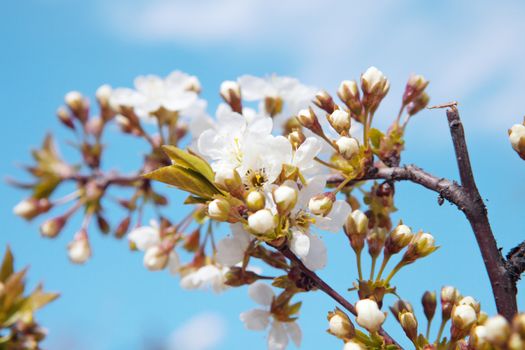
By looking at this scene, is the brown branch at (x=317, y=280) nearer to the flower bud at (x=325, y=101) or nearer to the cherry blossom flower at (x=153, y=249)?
the flower bud at (x=325, y=101)

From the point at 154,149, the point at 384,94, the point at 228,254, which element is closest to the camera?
the point at 228,254

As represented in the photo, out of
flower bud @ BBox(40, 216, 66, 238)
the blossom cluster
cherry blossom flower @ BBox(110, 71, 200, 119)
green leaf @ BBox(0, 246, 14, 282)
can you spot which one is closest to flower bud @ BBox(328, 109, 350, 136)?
the blossom cluster

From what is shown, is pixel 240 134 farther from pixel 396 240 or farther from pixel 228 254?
pixel 396 240

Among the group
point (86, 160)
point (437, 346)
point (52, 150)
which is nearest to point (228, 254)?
point (437, 346)

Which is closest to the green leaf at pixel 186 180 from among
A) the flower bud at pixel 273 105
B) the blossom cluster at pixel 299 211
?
the blossom cluster at pixel 299 211

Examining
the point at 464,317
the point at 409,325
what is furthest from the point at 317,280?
the point at 464,317

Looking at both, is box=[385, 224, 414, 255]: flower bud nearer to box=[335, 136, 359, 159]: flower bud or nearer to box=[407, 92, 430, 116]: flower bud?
box=[335, 136, 359, 159]: flower bud

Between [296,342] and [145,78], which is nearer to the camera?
[296,342]
